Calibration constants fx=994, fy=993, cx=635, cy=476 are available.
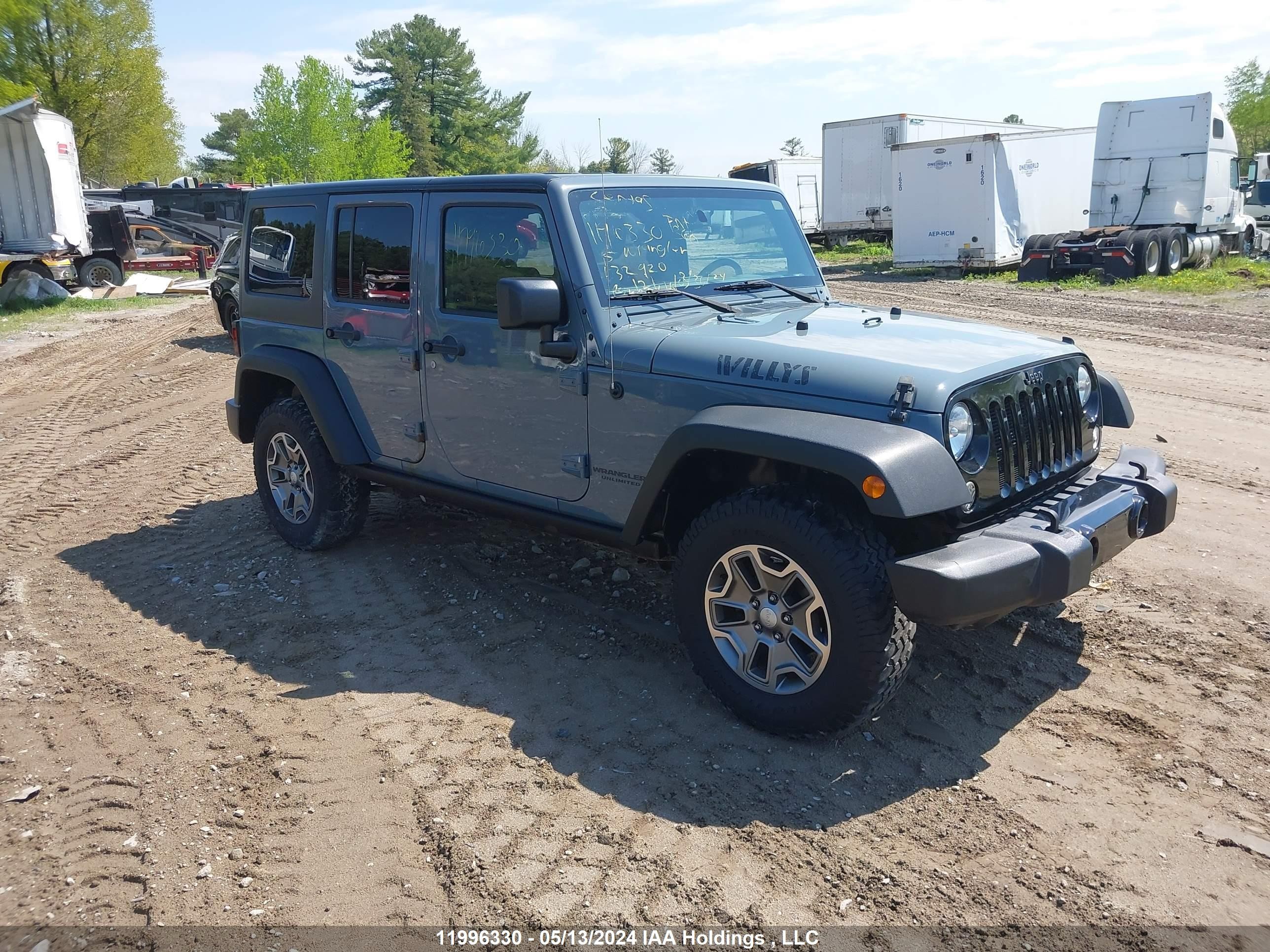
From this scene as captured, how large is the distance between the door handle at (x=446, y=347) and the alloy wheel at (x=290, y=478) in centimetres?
128

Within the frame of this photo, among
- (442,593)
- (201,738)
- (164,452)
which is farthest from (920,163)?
(201,738)

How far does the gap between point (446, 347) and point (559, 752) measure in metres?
2.01

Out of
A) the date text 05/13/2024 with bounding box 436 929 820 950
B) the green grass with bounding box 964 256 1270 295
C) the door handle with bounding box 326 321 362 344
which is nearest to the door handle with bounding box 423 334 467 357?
the door handle with bounding box 326 321 362 344

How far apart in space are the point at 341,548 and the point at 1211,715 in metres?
4.45

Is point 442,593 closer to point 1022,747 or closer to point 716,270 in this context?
point 716,270

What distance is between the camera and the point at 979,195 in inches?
842

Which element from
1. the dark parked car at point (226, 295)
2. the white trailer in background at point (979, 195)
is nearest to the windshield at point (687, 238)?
the dark parked car at point (226, 295)

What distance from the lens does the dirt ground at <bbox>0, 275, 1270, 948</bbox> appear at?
288cm

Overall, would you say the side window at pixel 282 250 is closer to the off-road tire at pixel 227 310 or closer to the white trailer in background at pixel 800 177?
the off-road tire at pixel 227 310

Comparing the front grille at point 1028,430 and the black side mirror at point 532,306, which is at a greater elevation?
the black side mirror at point 532,306

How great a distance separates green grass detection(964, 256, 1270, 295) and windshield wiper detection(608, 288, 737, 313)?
16.1 m

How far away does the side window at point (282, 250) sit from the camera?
18.0 feet

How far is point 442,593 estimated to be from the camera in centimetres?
513

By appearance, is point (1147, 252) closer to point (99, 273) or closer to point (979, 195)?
point (979, 195)
